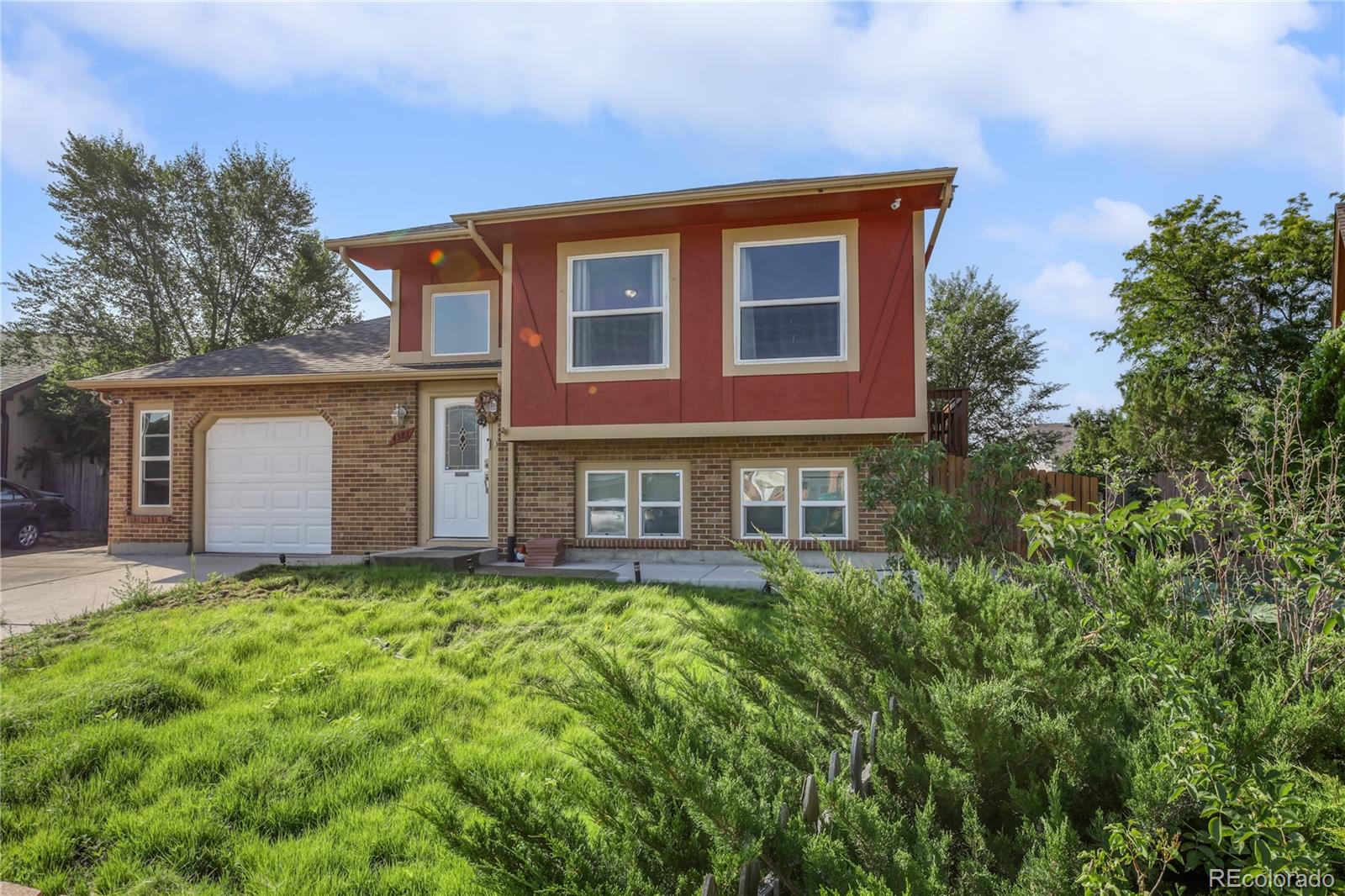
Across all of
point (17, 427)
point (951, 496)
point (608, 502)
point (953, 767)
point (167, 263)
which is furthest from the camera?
point (167, 263)

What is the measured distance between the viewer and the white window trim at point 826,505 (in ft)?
28.9

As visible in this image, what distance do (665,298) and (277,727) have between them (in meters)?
6.69

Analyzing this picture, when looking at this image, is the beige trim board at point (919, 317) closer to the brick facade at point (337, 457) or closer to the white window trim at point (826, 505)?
the white window trim at point (826, 505)

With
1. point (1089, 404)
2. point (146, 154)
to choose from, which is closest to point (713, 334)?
point (1089, 404)

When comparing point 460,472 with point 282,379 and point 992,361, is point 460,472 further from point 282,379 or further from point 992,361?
point 992,361

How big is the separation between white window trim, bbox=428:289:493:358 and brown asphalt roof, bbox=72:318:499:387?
1.05 ft

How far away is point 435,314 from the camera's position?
36.3 ft

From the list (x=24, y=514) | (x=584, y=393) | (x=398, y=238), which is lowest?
Answer: (x=24, y=514)

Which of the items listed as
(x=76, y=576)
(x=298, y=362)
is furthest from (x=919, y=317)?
(x=76, y=576)

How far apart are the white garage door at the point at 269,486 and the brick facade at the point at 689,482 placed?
3111mm

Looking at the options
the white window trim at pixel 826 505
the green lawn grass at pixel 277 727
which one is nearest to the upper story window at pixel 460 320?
the green lawn grass at pixel 277 727

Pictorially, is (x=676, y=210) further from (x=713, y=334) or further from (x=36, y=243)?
(x=36, y=243)

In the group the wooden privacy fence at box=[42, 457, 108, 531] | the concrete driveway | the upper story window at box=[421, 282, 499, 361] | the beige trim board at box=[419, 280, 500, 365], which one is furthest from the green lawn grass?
the wooden privacy fence at box=[42, 457, 108, 531]

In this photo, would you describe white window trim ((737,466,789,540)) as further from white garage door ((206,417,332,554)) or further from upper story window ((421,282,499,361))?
white garage door ((206,417,332,554))
